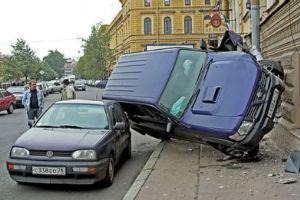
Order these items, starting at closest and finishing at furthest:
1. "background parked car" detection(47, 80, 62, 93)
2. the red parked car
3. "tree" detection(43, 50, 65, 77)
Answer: the red parked car
"background parked car" detection(47, 80, 62, 93)
"tree" detection(43, 50, 65, 77)

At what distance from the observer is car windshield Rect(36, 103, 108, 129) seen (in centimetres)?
923

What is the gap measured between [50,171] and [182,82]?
3.36 m

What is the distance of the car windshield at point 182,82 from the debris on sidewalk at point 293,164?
7.24 feet

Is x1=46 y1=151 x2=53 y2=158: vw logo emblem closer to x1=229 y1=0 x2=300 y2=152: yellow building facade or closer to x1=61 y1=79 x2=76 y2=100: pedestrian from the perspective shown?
x1=229 y1=0 x2=300 y2=152: yellow building facade

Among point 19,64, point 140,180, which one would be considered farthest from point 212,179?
point 19,64

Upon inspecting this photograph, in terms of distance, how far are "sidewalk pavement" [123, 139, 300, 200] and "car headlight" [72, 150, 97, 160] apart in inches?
30.8

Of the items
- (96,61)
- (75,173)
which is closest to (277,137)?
(75,173)

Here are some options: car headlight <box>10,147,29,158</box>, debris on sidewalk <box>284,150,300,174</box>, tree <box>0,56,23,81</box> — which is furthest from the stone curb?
tree <box>0,56,23,81</box>

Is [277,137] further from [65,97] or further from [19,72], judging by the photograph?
[19,72]

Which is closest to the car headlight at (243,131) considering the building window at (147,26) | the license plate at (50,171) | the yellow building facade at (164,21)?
the license plate at (50,171)

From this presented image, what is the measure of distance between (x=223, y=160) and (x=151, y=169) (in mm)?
1457

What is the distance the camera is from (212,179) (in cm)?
796

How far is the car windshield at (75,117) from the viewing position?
9.23m

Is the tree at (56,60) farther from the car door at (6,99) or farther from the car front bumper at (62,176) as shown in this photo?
the car front bumper at (62,176)
